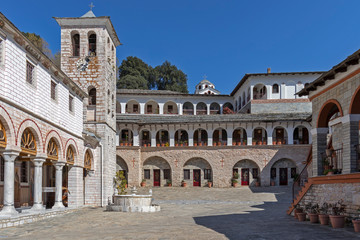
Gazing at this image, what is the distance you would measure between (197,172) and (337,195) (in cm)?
2552

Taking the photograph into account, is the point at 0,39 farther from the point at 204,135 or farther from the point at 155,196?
the point at 204,135

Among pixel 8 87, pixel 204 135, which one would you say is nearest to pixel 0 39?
pixel 8 87

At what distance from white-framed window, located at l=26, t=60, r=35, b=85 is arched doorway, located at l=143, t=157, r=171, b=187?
23.5 metres

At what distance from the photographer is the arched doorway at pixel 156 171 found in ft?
123

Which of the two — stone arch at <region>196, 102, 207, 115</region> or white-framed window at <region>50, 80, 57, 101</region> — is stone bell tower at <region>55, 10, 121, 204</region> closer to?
white-framed window at <region>50, 80, 57, 101</region>

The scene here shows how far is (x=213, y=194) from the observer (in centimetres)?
3212

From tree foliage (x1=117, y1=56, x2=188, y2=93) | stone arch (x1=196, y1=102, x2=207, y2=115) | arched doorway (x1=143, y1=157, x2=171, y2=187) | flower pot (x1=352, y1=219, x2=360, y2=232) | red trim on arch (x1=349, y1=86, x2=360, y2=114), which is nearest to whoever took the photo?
flower pot (x1=352, y1=219, x2=360, y2=232)

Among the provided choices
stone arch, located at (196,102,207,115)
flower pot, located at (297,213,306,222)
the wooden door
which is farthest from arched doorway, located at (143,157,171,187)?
flower pot, located at (297,213,306,222)

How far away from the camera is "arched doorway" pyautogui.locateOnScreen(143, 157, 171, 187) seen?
37.6m

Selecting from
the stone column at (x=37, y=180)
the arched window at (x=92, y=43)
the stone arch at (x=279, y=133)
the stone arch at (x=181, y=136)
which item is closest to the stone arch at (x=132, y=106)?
the stone arch at (x=181, y=136)

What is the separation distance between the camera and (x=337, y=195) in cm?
1249

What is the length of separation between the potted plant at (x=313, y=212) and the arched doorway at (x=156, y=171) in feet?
79.6

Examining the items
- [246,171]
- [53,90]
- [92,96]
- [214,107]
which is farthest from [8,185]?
[214,107]

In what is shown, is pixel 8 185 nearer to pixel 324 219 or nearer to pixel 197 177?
pixel 324 219
